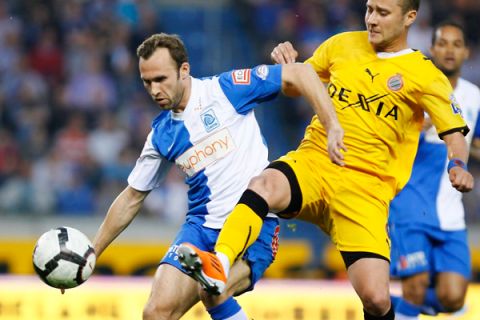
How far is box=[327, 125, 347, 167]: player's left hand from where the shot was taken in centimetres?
617

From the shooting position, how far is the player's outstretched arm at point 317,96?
620 centimetres

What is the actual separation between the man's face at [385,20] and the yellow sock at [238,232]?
54.9 inches

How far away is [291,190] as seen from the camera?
6.64 metres

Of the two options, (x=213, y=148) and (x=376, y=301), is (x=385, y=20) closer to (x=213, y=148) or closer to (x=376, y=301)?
(x=213, y=148)

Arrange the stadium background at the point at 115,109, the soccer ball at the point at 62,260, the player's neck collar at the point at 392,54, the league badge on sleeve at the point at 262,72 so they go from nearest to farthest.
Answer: the soccer ball at the point at 62,260 → the league badge on sleeve at the point at 262,72 → the player's neck collar at the point at 392,54 → the stadium background at the point at 115,109

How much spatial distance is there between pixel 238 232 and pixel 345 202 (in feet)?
2.79

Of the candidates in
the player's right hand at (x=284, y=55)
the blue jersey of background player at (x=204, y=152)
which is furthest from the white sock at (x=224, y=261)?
the player's right hand at (x=284, y=55)

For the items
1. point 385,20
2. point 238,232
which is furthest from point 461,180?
point 238,232

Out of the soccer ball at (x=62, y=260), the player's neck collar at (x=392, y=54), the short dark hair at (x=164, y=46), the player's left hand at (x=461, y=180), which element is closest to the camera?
the player's left hand at (x=461, y=180)

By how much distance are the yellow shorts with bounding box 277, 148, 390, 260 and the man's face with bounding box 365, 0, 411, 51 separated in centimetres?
81

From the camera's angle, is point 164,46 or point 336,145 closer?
point 336,145

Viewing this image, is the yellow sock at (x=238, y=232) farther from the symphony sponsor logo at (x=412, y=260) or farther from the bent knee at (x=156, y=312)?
the symphony sponsor logo at (x=412, y=260)

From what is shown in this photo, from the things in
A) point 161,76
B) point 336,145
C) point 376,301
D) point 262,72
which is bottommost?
point 376,301

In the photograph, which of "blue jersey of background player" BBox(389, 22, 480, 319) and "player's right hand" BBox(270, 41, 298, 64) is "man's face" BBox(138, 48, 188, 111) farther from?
"blue jersey of background player" BBox(389, 22, 480, 319)
